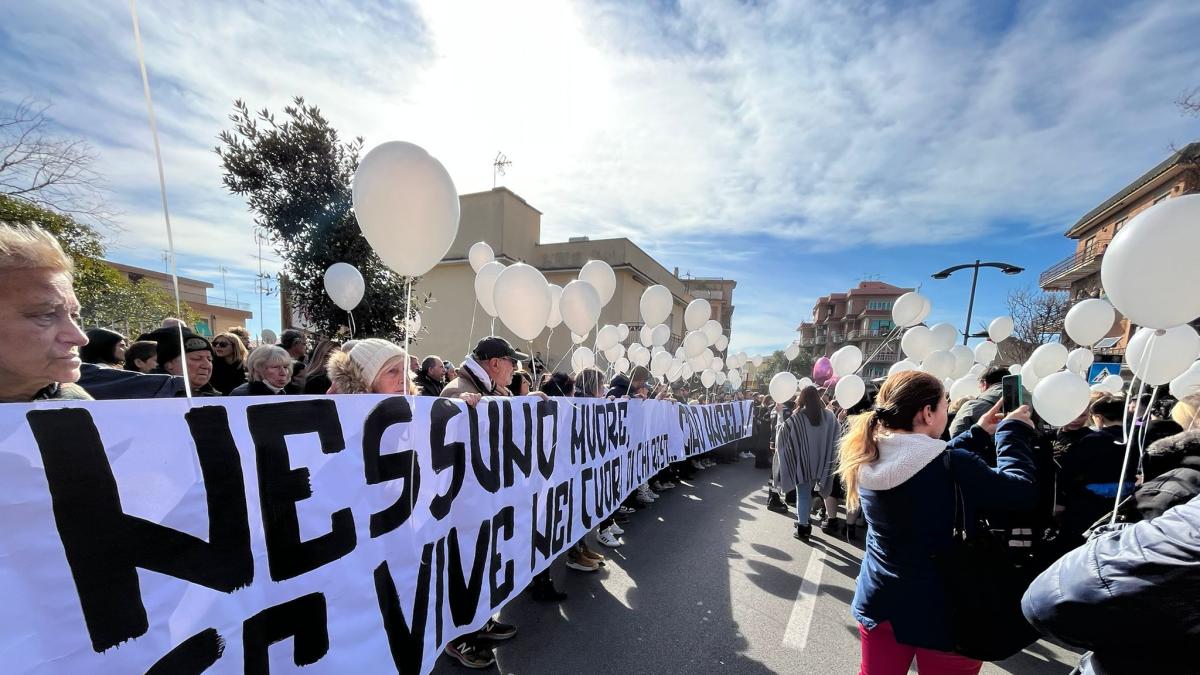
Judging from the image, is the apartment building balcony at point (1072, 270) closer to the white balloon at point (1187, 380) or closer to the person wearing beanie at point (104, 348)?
the white balloon at point (1187, 380)

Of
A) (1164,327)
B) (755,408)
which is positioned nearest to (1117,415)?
(1164,327)

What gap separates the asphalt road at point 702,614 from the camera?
2.75m

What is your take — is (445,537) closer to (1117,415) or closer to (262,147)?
(1117,415)

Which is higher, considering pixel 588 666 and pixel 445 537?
pixel 445 537

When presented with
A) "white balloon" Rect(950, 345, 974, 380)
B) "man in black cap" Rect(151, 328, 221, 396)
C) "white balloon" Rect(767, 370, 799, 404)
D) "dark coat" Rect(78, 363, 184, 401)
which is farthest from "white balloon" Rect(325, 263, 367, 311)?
"white balloon" Rect(950, 345, 974, 380)

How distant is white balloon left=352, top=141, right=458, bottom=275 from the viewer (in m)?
2.17

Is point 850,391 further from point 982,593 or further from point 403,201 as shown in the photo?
point 403,201

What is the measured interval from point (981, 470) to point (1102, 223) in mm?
36034

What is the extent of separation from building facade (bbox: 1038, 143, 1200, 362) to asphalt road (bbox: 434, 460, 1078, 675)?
21.1 m

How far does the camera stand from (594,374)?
6.03 m

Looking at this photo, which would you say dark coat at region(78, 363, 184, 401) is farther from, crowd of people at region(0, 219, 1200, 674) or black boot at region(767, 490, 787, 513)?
black boot at region(767, 490, 787, 513)

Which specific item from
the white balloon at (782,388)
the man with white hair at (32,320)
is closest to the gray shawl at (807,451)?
the white balloon at (782,388)

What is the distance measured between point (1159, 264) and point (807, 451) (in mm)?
3457

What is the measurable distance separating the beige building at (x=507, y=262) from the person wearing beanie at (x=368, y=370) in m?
15.8
